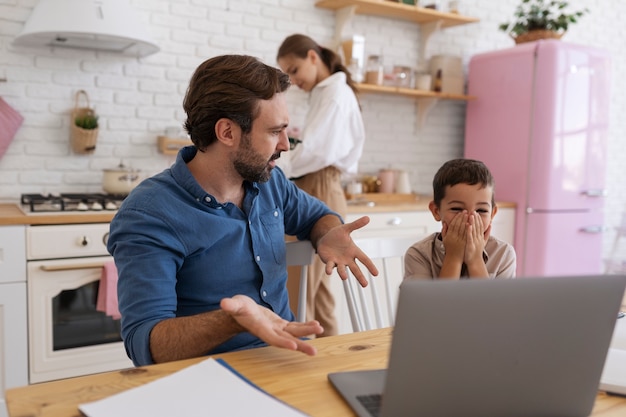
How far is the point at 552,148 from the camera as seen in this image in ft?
12.1

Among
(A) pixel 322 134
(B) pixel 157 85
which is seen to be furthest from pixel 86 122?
(A) pixel 322 134

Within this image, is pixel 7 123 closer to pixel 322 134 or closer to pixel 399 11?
pixel 322 134

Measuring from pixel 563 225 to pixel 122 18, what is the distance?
112 inches

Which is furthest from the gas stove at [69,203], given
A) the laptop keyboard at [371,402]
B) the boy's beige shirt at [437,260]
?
the laptop keyboard at [371,402]

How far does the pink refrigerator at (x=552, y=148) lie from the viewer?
3.70 metres

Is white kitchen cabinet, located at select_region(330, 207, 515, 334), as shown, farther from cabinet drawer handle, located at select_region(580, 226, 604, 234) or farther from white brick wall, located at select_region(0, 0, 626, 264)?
cabinet drawer handle, located at select_region(580, 226, 604, 234)

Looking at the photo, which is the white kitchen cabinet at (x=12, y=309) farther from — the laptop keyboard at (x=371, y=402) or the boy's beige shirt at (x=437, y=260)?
the laptop keyboard at (x=371, y=402)

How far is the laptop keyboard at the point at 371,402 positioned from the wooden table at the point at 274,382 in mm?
26

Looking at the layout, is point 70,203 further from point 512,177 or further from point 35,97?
point 512,177

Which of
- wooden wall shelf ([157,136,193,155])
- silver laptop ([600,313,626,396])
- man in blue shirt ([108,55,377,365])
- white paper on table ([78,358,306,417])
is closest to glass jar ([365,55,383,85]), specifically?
wooden wall shelf ([157,136,193,155])

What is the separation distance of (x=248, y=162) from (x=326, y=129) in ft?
4.52

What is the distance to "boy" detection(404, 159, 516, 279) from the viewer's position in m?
1.41

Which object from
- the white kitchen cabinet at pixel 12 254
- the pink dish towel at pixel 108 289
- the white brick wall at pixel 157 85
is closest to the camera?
the white kitchen cabinet at pixel 12 254

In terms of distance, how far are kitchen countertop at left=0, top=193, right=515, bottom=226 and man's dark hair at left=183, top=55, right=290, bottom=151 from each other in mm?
1196
